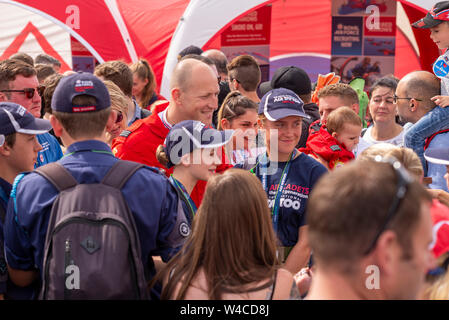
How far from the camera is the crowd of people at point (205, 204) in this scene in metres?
1.40

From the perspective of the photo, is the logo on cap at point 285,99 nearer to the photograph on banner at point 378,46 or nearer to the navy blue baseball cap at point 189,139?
the navy blue baseball cap at point 189,139

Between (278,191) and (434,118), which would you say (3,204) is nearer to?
(278,191)

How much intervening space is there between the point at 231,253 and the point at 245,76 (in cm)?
391

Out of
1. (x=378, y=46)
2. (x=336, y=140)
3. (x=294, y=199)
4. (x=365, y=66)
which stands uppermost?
(x=378, y=46)

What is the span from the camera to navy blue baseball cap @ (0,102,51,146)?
2.66m

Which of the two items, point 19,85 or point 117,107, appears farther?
point 117,107

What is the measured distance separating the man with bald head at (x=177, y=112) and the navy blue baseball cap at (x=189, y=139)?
671mm

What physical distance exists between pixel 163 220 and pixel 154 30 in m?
8.31

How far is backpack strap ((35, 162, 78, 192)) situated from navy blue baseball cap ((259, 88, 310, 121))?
148 cm

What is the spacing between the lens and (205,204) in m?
2.20

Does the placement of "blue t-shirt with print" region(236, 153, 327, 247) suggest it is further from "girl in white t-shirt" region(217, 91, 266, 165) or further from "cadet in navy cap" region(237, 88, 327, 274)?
"girl in white t-shirt" region(217, 91, 266, 165)

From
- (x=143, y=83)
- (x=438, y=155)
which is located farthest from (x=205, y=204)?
(x=143, y=83)

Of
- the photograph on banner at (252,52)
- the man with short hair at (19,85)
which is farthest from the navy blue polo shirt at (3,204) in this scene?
the photograph on banner at (252,52)

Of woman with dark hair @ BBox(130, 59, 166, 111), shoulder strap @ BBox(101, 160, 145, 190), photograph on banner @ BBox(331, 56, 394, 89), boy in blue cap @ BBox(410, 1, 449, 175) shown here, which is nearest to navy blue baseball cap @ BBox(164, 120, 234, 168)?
shoulder strap @ BBox(101, 160, 145, 190)
